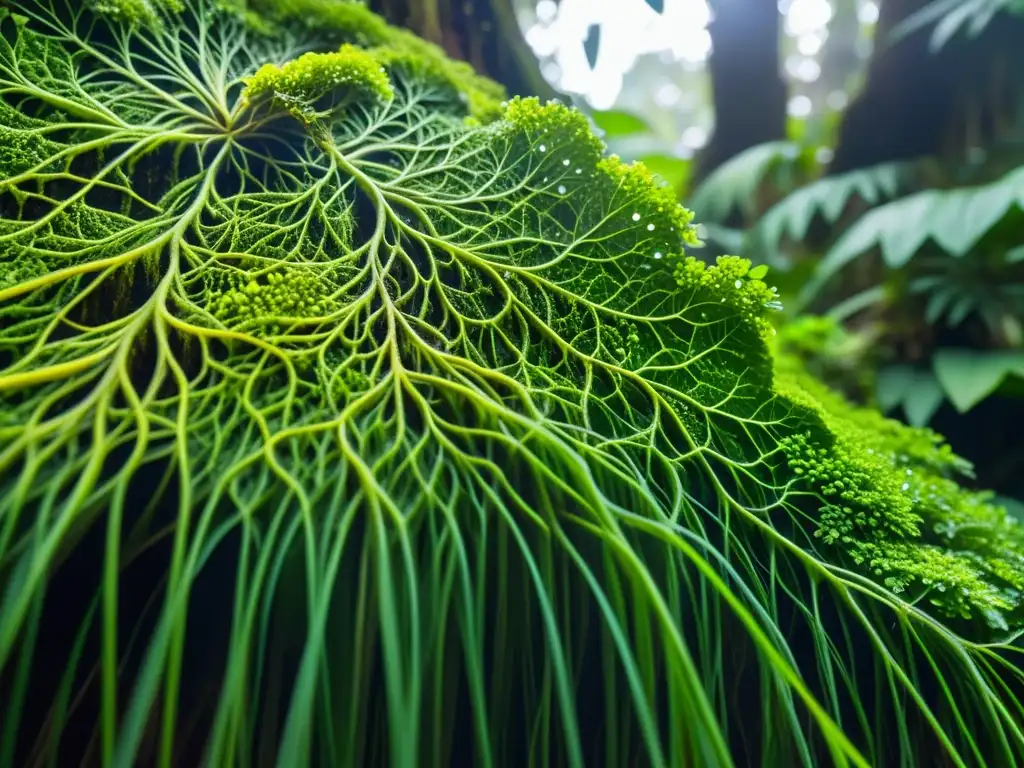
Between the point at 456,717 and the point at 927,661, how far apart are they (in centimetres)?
47

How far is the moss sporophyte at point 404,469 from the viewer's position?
48 centimetres

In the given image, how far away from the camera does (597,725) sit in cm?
64

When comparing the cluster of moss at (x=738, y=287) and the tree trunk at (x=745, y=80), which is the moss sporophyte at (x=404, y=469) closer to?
the cluster of moss at (x=738, y=287)

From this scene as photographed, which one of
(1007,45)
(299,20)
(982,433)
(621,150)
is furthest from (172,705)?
(1007,45)

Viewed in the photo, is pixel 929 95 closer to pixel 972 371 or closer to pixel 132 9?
pixel 972 371

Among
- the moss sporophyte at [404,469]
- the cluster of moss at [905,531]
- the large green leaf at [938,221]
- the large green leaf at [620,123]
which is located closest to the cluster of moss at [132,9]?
the moss sporophyte at [404,469]

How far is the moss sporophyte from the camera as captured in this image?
1.56 feet

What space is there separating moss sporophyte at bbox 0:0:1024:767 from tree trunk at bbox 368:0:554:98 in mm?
416

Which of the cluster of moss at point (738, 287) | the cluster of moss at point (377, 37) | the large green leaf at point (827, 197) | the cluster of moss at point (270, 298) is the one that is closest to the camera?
the cluster of moss at point (270, 298)

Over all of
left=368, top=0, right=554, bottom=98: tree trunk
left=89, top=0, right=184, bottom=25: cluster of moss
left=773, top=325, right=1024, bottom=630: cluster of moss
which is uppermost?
left=368, top=0, right=554, bottom=98: tree trunk

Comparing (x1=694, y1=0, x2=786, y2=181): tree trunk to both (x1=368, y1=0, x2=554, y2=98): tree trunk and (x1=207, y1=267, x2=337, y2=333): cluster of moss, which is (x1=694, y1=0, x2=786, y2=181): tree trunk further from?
(x1=207, y1=267, x2=337, y2=333): cluster of moss

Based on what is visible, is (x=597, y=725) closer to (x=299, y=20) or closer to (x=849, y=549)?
(x=849, y=549)

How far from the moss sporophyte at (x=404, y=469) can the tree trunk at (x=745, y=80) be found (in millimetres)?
1942

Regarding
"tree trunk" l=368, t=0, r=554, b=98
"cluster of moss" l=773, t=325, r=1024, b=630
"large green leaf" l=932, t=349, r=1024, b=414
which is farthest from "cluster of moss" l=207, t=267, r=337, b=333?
"large green leaf" l=932, t=349, r=1024, b=414
